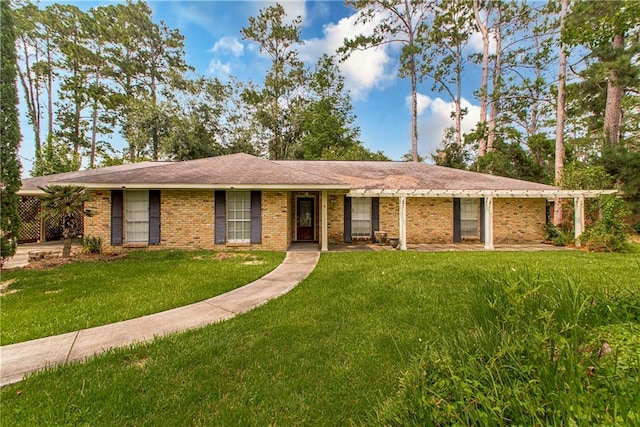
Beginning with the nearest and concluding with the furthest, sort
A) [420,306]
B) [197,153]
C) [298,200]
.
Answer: [420,306] < [298,200] < [197,153]

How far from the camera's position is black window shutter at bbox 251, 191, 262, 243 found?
9992 millimetres

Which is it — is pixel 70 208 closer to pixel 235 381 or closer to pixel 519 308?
pixel 235 381

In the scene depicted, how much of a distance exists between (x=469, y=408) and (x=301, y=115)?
2670 centimetres

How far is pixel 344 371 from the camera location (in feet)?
9.08

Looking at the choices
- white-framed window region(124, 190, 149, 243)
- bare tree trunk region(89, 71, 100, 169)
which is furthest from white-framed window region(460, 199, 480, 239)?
bare tree trunk region(89, 71, 100, 169)

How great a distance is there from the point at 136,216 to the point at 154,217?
2.26 feet

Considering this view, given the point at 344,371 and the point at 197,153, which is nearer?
the point at 344,371

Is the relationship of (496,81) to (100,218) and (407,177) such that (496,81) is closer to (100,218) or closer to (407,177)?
(407,177)

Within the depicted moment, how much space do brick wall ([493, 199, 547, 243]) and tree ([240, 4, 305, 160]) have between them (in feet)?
58.9

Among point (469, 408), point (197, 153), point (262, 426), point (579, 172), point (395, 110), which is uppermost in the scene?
point (395, 110)

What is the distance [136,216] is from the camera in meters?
9.88

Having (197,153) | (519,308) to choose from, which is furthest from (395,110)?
(519,308)

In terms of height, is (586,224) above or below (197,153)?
below

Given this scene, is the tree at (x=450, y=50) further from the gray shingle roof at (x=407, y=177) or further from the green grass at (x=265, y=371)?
the green grass at (x=265, y=371)
